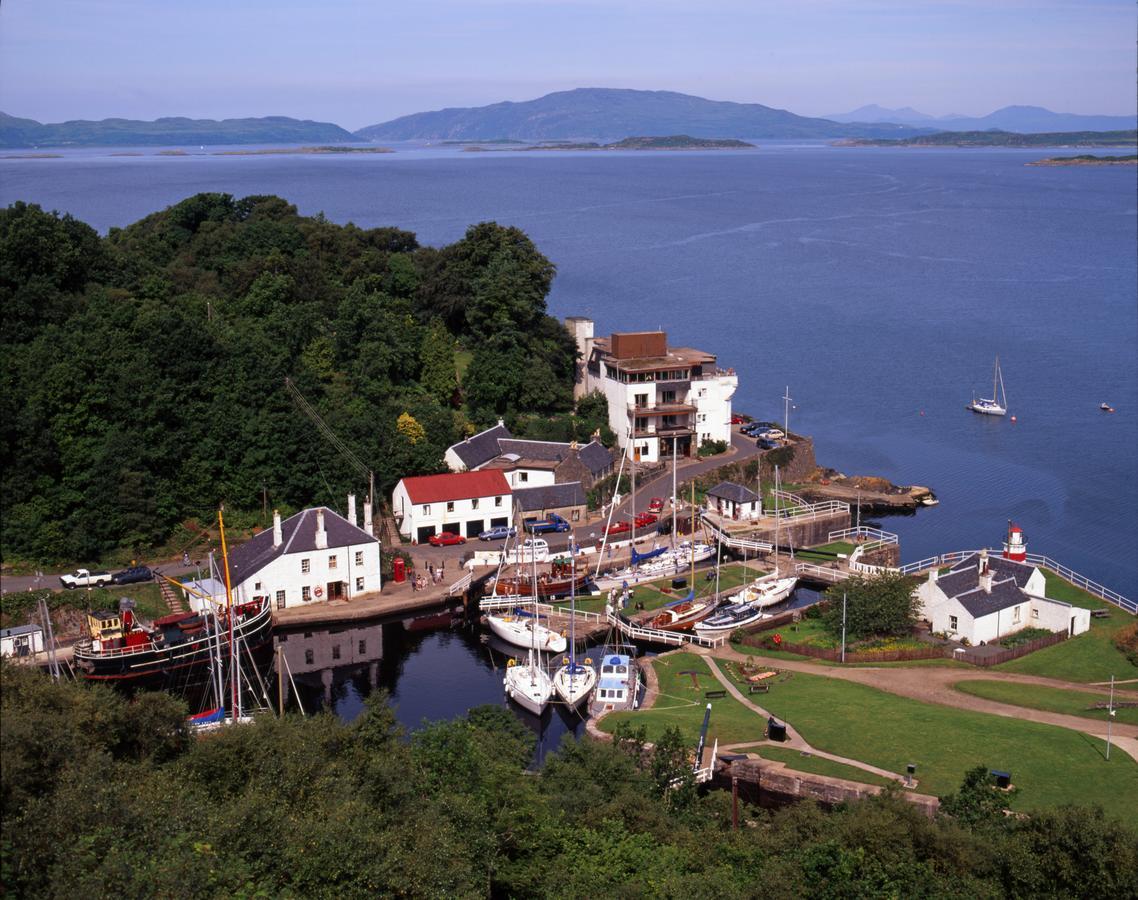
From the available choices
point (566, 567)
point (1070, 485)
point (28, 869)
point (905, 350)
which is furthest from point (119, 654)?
point (905, 350)

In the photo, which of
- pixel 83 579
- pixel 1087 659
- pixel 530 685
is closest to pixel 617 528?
pixel 530 685

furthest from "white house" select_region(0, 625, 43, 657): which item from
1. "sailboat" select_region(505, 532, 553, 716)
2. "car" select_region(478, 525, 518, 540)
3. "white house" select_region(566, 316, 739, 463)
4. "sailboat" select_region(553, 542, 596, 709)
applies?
"white house" select_region(566, 316, 739, 463)

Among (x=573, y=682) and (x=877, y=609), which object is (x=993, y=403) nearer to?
(x=877, y=609)

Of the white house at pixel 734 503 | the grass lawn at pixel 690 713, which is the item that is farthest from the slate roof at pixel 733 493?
the grass lawn at pixel 690 713

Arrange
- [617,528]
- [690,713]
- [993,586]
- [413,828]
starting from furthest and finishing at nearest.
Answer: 1. [617,528]
2. [993,586]
3. [690,713]
4. [413,828]

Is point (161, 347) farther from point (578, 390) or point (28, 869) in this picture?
point (28, 869)

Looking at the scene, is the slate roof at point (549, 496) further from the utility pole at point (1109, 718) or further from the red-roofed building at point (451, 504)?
the utility pole at point (1109, 718)

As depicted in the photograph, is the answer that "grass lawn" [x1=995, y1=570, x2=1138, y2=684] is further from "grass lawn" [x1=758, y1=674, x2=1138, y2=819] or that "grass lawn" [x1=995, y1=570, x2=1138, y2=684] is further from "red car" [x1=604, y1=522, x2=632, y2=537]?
"red car" [x1=604, y1=522, x2=632, y2=537]
